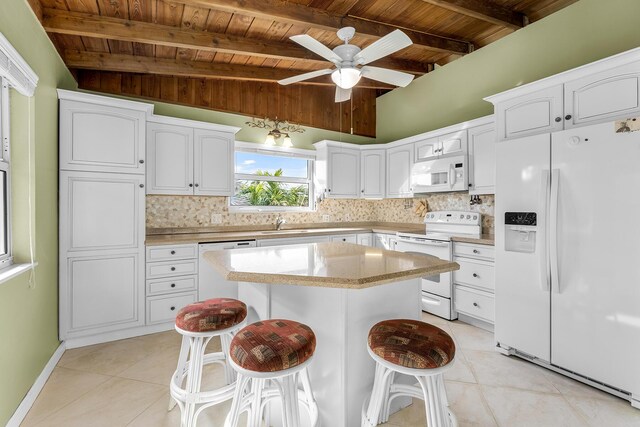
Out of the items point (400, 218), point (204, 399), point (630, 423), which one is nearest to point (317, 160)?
point (400, 218)

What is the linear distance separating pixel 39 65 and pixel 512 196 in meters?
3.68

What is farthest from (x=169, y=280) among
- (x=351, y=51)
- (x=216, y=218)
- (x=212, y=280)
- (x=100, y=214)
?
(x=351, y=51)

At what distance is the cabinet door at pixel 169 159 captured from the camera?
10.9ft

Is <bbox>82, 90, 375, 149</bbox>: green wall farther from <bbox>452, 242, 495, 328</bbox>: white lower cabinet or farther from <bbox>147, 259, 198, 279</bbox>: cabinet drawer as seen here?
<bbox>452, 242, 495, 328</bbox>: white lower cabinet

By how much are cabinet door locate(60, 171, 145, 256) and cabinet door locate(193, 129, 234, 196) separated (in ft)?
2.19

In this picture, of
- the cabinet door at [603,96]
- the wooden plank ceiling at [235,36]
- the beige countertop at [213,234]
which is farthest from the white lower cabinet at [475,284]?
the wooden plank ceiling at [235,36]

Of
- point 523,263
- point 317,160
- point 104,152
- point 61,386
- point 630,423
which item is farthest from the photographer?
point 317,160

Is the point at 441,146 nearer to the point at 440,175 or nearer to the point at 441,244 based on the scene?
the point at 440,175

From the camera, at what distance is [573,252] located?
2215 mm

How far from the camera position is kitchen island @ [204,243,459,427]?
1.46 m

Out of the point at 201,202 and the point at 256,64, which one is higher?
the point at 256,64

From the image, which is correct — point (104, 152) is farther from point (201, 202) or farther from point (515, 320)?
point (515, 320)

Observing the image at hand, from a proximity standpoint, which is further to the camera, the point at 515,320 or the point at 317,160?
the point at 317,160

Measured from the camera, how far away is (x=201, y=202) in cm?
387
